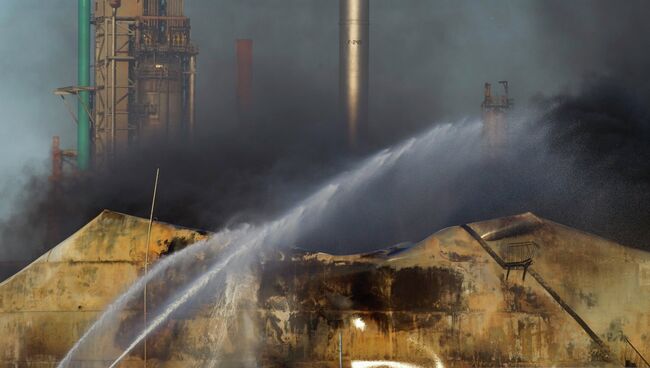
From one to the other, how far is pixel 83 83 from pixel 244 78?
13576 millimetres

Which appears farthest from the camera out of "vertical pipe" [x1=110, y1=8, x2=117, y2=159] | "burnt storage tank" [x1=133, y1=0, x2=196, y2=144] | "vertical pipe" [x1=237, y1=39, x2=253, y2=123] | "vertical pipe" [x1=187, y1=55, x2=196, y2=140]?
"vertical pipe" [x1=237, y1=39, x2=253, y2=123]

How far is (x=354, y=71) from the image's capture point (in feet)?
227

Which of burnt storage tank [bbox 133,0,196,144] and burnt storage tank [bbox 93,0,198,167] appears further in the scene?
burnt storage tank [bbox 133,0,196,144]

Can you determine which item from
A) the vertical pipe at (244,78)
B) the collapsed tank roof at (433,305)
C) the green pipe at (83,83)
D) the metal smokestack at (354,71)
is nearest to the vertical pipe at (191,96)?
the vertical pipe at (244,78)

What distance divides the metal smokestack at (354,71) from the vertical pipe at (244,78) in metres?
14.7

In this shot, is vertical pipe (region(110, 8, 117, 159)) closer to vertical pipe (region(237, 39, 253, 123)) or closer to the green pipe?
the green pipe

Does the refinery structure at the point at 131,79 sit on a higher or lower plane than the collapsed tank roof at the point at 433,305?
Result: higher

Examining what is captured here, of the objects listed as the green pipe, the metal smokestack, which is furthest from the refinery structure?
the metal smokestack

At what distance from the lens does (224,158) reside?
7206 centimetres

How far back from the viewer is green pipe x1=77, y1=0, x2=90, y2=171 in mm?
74250

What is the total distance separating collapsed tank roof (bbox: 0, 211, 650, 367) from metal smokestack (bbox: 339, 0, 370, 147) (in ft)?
152

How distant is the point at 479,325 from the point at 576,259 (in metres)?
2.66

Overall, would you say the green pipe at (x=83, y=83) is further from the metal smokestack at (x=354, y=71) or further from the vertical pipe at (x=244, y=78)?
the metal smokestack at (x=354, y=71)

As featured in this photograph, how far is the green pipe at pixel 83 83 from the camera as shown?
74.2 meters
